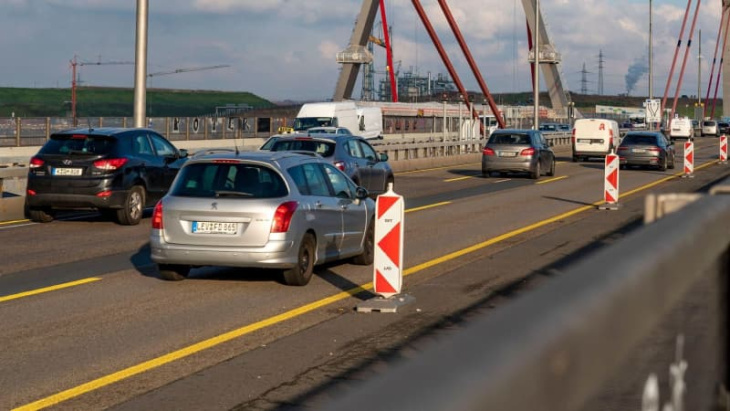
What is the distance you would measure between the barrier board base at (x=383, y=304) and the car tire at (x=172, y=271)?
2777mm

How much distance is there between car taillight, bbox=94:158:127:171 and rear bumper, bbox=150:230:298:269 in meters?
7.85

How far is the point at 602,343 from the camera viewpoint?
169cm

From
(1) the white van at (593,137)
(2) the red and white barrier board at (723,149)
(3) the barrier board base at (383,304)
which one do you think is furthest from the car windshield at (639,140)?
(3) the barrier board base at (383,304)

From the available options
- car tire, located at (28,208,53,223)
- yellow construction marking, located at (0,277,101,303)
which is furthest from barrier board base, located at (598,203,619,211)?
yellow construction marking, located at (0,277,101,303)

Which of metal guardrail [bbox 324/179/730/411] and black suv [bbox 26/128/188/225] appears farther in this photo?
black suv [bbox 26/128/188/225]

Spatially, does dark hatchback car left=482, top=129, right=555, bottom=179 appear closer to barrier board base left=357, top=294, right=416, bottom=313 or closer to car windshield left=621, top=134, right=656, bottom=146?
car windshield left=621, top=134, right=656, bottom=146

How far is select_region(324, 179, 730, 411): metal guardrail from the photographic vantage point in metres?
1.39

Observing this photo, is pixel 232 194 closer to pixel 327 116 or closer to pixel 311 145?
→ pixel 311 145

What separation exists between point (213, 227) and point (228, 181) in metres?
0.63

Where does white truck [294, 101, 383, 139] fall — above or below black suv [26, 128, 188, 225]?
above

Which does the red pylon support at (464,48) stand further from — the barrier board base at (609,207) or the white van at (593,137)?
the barrier board base at (609,207)

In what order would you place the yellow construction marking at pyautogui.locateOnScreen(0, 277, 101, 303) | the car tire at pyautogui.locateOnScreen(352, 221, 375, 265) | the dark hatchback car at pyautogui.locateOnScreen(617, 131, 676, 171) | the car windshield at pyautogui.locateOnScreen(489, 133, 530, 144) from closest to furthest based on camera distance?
the yellow construction marking at pyautogui.locateOnScreen(0, 277, 101, 303) < the car tire at pyautogui.locateOnScreen(352, 221, 375, 265) < the car windshield at pyautogui.locateOnScreen(489, 133, 530, 144) < the dark hatchback car at pyautogui.locateOnScreen(617, 131, 676, 171)

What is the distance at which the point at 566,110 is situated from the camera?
114m

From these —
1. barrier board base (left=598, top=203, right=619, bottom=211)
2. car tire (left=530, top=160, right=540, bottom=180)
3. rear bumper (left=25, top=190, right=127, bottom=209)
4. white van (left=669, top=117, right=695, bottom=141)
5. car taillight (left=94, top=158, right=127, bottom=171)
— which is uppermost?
white van (left=669, top=117, right=695, bottom=141)
